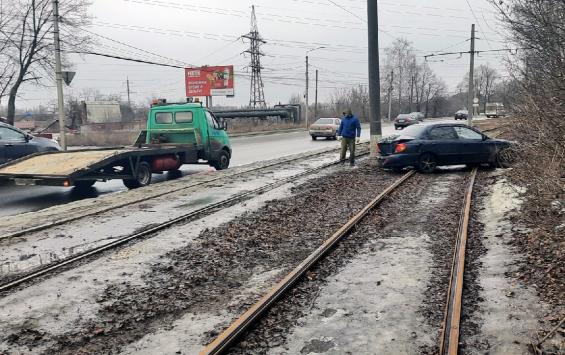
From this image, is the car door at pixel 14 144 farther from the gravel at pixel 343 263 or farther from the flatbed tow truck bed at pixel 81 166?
the gravel at pixel 343 263

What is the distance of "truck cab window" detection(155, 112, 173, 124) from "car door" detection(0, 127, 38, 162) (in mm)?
3477

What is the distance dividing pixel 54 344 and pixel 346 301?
2.43 metres

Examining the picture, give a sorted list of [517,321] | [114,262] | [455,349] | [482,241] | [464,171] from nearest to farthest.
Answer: [455,349], [517,321], [114,262], [482,241], [464,171]

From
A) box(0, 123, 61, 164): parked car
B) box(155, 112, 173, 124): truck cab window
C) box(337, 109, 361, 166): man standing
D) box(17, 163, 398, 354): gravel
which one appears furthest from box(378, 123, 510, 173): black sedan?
box(0, 123, 61, 164): parked car

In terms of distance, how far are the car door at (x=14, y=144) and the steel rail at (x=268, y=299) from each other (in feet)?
29.9

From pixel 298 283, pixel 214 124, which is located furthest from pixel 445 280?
pixel 214 124

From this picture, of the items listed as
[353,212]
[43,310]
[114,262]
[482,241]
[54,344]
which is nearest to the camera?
[54,344]

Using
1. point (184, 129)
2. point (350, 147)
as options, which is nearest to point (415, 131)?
point (350, 147)

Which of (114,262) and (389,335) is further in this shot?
(114,262)

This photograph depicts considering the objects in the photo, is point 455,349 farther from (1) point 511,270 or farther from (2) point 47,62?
(2) point 47,62

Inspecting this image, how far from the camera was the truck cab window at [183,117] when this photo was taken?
1498cm

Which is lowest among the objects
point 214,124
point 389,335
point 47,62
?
point 389,335

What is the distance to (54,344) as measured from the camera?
3873 millimetres

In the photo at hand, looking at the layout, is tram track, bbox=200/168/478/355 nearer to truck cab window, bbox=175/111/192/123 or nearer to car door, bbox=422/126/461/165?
car door, bbox=422/126/461/165
